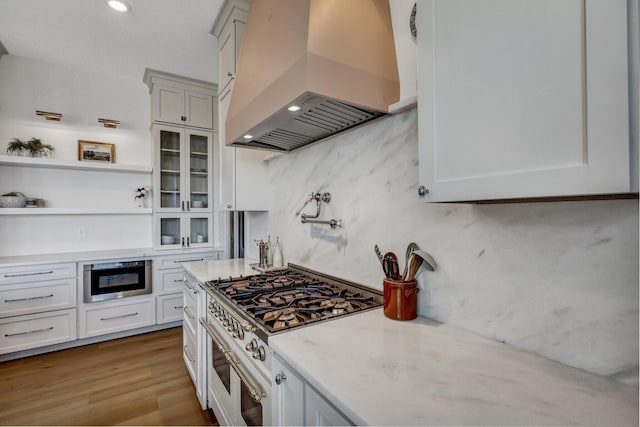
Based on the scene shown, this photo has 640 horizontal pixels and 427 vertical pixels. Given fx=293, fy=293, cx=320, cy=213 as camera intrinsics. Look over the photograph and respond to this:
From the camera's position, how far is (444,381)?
2.35 ft

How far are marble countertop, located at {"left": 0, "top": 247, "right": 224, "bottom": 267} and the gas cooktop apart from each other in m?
1.80

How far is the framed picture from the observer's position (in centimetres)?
317

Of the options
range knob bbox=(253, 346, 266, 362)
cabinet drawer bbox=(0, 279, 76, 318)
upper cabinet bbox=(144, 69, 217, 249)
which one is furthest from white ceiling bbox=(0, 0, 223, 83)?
range knob bbox=(253, 346, 266, 362)

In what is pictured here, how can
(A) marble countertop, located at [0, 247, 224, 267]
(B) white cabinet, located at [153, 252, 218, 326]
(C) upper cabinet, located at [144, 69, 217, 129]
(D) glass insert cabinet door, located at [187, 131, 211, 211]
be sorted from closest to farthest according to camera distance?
(A) marble countertop, located at [0, 247, 224, 267], (B) white cabinet, located at [153, 252, 218, 326], (C) upper cabinet, located at [144, 69, 217, 129], (D) glass insert cabinet door, located at [187, 131, 211, 211]

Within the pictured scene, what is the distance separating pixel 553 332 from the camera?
2.71ft

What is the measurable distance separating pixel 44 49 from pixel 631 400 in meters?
4.45

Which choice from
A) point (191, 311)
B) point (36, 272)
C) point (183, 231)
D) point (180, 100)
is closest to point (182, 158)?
point (180, 100)

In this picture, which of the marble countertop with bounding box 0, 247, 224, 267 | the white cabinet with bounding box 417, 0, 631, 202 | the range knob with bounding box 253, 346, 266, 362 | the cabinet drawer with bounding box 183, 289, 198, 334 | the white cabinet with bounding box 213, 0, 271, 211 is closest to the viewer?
the white cabinet with bounding box 417, 0, 631, 202

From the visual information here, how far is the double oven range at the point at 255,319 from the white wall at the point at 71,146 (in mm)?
2417

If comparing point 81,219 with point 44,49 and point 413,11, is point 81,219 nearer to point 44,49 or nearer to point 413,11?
point 44,49

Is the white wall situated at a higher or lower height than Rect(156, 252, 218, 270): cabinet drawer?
higher

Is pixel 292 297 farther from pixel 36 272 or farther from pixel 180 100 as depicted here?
pixel 180 100

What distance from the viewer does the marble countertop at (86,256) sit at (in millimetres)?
2598

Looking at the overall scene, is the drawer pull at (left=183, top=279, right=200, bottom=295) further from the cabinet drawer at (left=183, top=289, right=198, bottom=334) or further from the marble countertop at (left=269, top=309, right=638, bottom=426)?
the marble countertop at (left=269, top=309, right=638, bottom=426)
